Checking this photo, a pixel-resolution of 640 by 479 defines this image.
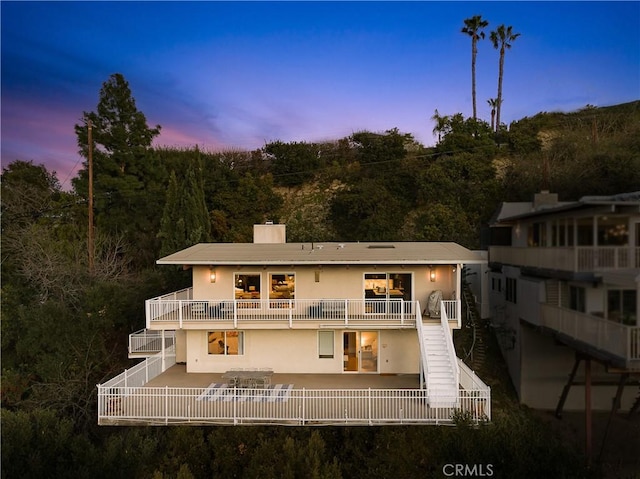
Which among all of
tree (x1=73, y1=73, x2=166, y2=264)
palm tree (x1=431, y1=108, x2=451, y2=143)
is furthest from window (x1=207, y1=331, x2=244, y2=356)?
palm tree (x1=431, y1=108, x2=451, y2=143)

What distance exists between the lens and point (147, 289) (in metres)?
20.6

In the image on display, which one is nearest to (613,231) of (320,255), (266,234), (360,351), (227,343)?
(360,351)

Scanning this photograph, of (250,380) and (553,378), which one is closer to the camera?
(250,380)

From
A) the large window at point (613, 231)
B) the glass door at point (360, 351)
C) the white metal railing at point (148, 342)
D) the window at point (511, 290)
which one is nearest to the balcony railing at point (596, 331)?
the window at point (511, 290)

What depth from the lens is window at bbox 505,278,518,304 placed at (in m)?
16.1

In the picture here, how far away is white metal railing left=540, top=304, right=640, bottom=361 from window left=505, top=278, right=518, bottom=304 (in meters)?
2.50

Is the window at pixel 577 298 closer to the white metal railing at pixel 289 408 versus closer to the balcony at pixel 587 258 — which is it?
the balcony at pixel 587 258

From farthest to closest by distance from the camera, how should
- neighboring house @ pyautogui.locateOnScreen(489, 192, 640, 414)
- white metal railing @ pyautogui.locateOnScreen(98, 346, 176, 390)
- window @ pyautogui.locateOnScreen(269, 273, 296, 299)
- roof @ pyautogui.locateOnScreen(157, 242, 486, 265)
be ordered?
window @ pyautogui.locateOnScreen(269, 273, 296, 299) < roof @ pyautogui.locateOnScreen(157, 242, 486, 265) < white metal railing @ pyautogui.locateOnScreen(98, 346, 176, 390) < neighboring house @ pyautogui.locateOnScreen(489, 192, 640, 414)

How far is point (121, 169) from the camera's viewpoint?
87.7 ft

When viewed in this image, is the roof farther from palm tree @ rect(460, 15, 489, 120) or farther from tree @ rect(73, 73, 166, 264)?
palm tree @ rect(460, 15, 489, 120)

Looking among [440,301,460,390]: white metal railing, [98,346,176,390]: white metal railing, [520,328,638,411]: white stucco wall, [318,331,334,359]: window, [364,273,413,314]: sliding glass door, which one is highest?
[364,273,413,314]: sliding glass door

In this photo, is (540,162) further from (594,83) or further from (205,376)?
(205,376)

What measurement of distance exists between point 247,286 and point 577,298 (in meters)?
11.1

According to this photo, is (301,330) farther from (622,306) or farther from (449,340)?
A: (622,306)
